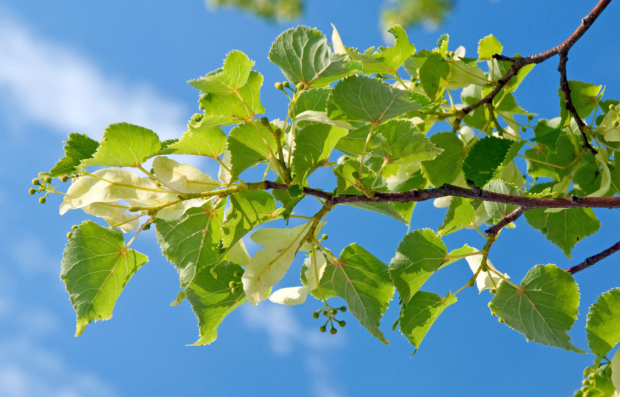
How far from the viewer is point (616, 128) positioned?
1067 mm

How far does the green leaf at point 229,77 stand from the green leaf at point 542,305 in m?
0.66

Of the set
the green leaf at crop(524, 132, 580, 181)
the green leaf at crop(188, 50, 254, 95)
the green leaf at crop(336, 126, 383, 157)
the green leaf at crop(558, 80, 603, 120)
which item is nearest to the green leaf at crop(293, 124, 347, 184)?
the green leaf at crop(336, 126, 383, 157)

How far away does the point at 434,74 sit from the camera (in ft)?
3.22

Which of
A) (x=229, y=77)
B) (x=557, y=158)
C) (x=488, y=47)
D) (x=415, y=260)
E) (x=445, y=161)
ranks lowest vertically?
(x=415, y=260)

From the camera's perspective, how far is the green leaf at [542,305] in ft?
2.91

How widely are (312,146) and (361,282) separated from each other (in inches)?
13.1

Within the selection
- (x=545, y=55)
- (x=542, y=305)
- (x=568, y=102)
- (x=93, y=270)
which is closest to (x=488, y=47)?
(x=545, y=55)

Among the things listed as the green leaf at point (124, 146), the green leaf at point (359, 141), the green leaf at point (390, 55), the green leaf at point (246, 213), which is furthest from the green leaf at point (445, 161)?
the green leaf at point (124, 146)

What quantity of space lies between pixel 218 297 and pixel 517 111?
0.89m

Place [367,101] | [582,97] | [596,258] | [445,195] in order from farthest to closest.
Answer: [582,97] < [596,258] < [445,195] < [367,101]

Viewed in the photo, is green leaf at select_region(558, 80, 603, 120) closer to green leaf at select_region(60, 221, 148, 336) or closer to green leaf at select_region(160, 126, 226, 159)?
green leaf at select_region(160, 126, 226, 159)

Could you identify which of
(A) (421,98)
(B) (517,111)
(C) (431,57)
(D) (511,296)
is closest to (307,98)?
(A) (421,98)

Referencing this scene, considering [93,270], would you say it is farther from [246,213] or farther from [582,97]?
[582,97]

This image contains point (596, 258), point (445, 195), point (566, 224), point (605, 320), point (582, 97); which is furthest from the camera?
point (566, 224)
